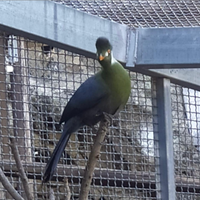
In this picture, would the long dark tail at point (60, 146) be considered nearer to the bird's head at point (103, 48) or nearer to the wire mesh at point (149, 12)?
the bird's head at point (103, 48)

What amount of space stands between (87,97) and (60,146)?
28 cm

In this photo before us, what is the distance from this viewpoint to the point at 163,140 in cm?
206

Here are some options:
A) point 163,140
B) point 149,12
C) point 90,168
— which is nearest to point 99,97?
point 163,140

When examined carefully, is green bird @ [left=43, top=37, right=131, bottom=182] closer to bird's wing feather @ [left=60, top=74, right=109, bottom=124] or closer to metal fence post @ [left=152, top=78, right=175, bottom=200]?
bird's wing feather @ [left=60, top=74, right=109, bottom=124]

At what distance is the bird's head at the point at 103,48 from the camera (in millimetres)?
1623

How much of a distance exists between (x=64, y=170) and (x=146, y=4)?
82cm

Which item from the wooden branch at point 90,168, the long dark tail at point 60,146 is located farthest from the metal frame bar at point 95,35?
the wooden branch at point 90,168

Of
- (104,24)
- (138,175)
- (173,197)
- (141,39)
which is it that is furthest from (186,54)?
(138,175)

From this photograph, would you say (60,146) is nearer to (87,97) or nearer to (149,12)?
(87,97)

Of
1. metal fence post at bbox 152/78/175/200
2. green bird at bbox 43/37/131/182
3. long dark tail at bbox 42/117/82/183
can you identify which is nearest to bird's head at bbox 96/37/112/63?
green bird at bbox 43/37/131/182

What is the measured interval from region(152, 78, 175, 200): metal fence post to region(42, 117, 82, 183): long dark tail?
1.21ft

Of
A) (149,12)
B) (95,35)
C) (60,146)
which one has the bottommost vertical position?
(60,146)

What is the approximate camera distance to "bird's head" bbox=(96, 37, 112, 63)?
162 cm

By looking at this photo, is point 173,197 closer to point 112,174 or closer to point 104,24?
point 112,174
